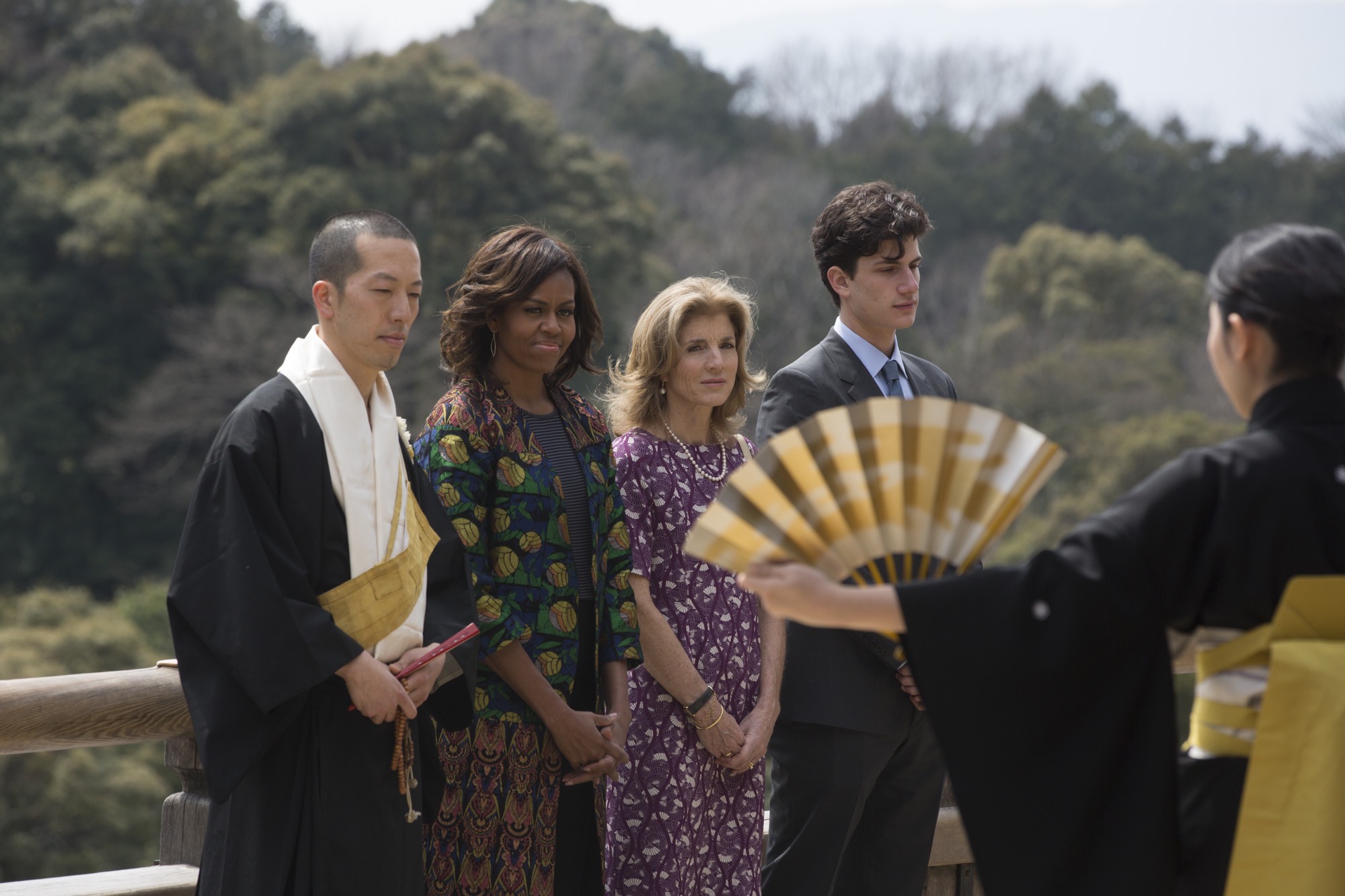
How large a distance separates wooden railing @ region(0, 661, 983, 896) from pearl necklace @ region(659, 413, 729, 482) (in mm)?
1071

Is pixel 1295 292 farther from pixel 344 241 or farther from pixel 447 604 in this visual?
pixel 344 241

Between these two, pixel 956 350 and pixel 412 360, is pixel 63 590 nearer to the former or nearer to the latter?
pixel 412 360

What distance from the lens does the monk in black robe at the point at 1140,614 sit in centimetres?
199

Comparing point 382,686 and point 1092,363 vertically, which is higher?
point 1092,363

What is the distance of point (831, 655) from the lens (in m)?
3.07

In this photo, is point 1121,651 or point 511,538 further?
point 511,538

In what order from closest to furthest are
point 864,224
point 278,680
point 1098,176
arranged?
point 278,680 < point 864,224 < point 1098,176

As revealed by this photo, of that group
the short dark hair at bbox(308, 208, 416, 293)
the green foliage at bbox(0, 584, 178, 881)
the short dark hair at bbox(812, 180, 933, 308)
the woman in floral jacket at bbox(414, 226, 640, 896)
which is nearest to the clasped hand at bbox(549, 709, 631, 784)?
the woman in floral jacket at bbox(414, 226, 640, 896)

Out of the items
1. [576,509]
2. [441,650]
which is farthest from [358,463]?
[576,509]

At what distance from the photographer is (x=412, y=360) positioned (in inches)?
762

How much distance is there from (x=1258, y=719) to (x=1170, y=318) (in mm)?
28297

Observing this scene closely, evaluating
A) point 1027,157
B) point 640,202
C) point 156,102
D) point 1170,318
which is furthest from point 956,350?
point 156,102

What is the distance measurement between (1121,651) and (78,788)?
12.4m

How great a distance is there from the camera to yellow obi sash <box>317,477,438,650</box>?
8.06ft
